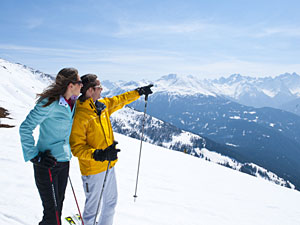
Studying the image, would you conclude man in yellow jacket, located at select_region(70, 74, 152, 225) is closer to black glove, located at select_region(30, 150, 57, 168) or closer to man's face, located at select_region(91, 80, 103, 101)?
man's face, located at select_region(91, 80, 103, 101)

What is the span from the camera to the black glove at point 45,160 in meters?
3.04

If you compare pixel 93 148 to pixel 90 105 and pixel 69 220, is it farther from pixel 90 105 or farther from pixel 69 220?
pixel 69 220

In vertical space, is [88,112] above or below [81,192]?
above

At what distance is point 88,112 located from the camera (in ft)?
11.7

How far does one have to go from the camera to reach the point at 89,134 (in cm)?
357

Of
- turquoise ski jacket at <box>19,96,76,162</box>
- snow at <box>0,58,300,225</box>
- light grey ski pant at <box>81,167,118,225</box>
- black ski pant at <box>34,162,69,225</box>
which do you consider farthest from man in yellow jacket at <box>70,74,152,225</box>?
snow at <box>0,58,300,225</box>

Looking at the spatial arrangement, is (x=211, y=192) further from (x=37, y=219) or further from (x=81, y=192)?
(x=37, y=219)

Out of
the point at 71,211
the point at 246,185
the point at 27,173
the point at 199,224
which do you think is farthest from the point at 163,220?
the point at 246,185

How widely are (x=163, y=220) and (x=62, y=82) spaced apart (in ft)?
14.8

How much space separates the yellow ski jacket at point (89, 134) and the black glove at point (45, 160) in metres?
0.44

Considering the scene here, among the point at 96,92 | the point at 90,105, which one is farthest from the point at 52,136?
the point at 96,92

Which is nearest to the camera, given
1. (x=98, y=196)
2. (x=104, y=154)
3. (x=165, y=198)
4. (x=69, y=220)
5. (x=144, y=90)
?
(x=104, y=154)

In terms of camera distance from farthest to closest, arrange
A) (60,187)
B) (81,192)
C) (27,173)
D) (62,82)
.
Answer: (27,173)
(81,192)
(60,187)
(62,82)

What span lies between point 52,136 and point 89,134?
582 millimetres
